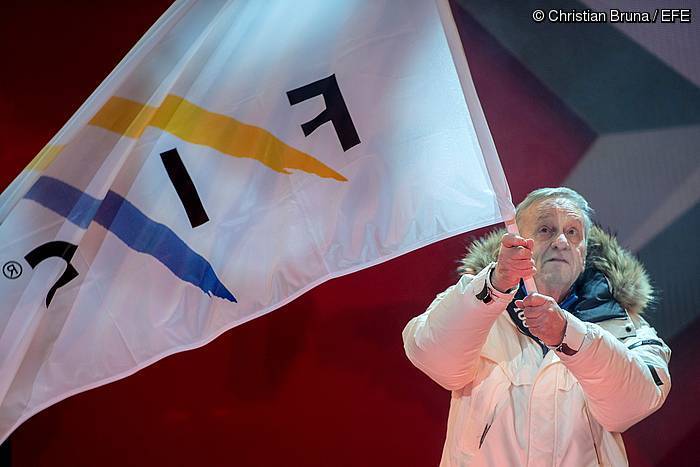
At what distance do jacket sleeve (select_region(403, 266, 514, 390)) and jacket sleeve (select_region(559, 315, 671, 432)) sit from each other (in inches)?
5.9

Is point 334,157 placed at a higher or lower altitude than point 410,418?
higher

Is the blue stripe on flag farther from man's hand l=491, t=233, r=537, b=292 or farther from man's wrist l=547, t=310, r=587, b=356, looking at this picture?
man's wrist l=547, t=310, r=587, b=356

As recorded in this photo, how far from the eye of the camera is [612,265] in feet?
6.91

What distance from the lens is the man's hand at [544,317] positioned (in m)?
1.71

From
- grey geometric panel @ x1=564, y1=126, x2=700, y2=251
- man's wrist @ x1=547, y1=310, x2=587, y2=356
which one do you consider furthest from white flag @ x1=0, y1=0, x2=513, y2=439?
grey geometric panel @ x1=564, y1=126, x2=700, y2=251

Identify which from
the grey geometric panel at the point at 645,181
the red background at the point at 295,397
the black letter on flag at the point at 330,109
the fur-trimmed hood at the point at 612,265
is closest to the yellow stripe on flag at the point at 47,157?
the black letter on flag at the point at 330,109

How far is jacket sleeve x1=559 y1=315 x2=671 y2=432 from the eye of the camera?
5.73ft

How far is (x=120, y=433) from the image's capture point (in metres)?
2.85

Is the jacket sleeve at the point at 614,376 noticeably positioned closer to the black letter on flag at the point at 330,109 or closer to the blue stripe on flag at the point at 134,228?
the black letter on flag at the point at 330,109

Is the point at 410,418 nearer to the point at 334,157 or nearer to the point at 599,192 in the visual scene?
the point at 599,192

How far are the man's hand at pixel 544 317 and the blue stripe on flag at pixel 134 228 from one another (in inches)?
20.5

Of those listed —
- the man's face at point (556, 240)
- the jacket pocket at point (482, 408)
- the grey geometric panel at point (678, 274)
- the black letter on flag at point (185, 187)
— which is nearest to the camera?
the black letter on flag at point (185, 187)

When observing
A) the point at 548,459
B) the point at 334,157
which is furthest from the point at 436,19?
the point at 548,459

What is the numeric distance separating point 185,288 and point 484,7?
141cm
